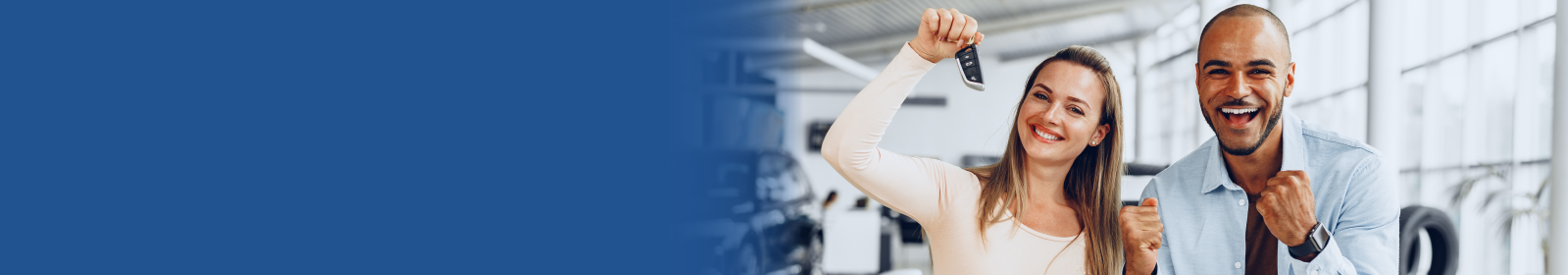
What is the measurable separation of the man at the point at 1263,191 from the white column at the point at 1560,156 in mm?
2405

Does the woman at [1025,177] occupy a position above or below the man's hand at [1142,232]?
above

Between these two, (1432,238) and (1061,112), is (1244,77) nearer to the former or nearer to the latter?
(1061,112)

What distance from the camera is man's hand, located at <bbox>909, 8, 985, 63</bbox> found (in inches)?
47.5

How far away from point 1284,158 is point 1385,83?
15.9 feet

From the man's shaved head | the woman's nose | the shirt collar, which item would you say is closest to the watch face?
the shirt collar

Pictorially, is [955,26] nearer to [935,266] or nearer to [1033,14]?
[935,266]

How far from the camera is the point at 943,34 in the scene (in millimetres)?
1218

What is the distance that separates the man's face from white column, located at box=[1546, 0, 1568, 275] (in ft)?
8.13

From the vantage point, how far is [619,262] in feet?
6.44

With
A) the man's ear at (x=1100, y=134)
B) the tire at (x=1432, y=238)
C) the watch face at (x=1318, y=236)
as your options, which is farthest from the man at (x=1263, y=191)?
the tire at (x=1432, y=238)

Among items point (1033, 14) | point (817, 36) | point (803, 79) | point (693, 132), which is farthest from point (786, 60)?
point (693, 132)

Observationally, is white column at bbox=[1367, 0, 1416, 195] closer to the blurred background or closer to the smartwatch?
the blurred background

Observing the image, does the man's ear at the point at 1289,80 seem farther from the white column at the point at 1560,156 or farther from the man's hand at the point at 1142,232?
the white column at the point at 1560,156

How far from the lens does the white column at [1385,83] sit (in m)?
5.23
